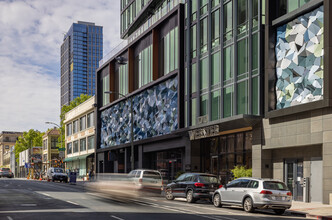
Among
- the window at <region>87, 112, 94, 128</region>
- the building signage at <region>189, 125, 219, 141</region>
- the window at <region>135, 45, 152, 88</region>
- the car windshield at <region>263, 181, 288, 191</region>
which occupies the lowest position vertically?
the car windshield at <region>263, 181, 288, 191</region>

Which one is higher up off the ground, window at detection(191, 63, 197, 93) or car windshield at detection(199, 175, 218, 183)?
window at detection(191, 63, 197, 93)

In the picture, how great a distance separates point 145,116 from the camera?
169 feet

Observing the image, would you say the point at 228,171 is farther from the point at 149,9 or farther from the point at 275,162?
the point at 149,9

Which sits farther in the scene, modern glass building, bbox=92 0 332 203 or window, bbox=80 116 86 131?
window, bbox=80 116 86 131

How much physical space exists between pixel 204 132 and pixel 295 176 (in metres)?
8.85

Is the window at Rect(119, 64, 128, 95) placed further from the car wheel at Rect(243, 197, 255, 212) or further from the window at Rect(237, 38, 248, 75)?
the car wheel at Rect(243, 197, 255, 212)

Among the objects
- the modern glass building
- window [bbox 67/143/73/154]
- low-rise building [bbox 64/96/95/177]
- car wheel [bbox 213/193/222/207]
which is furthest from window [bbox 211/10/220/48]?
window [bbox 67/143/73/154]

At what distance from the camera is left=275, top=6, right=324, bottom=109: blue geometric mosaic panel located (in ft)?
88.9

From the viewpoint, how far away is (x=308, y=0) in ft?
93.3

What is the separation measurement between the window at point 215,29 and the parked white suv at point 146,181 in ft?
39.6

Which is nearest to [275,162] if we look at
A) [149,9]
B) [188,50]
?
[188,50]

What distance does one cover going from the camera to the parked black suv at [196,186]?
87.8 ft

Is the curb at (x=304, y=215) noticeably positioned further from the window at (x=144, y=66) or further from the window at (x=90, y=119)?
the window at (x=90, y=119)

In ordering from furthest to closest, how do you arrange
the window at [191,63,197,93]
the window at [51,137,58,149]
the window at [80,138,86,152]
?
the window at [51,137,58,149] → the window at [80,138,86,152] → the window at [191,63,197,93]
